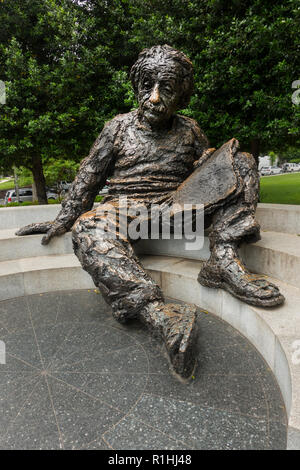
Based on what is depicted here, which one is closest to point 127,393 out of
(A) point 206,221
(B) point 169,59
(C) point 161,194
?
(A) point 206,221

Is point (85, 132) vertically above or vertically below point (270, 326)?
above

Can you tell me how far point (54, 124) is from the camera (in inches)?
291

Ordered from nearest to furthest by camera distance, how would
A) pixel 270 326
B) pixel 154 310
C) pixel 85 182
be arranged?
pixel 270 326, pixel 154 310, pixel 85 182

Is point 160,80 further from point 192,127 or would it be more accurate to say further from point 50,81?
point 50,81

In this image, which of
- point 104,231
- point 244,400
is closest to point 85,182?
point 104,231

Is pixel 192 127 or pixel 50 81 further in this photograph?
pixel 50 81

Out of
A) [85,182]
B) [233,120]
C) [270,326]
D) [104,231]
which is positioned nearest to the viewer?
[270,326]

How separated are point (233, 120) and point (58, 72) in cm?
427

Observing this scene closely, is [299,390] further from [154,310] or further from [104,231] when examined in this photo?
[104,231]

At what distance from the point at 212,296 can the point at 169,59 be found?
2.53 meters

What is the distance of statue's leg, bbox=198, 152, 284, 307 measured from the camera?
8.32 feet

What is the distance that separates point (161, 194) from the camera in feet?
11.2
